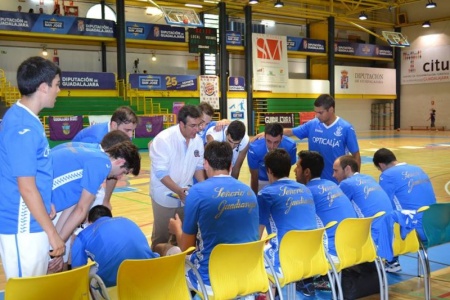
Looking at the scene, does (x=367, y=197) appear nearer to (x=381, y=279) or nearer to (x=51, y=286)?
(x=381, y=279)

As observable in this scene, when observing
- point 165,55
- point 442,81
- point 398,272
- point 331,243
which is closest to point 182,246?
point 331,243

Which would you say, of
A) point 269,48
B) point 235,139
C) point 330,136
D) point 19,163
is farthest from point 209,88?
point 19,163

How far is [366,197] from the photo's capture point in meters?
4.28

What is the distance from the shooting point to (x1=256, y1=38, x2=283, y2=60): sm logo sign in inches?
1074

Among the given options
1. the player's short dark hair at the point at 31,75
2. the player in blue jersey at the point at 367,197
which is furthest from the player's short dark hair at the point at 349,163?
the player's short dark hair at the point at 31,75

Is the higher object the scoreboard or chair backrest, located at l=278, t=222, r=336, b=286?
the scoreboard

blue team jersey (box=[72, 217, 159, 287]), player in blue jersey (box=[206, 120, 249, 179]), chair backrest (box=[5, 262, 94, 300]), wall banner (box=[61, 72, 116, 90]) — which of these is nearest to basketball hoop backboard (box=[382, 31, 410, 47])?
wall banner (box=[61, 72, 116, 90])

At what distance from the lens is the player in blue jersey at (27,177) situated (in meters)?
2.65

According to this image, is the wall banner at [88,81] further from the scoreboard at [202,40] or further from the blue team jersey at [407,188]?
the blue team jersey at [407,188]

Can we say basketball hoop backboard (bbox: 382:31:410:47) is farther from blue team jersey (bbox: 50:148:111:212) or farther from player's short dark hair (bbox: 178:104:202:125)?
blue team jersey (bbox: 50:148:111:212)

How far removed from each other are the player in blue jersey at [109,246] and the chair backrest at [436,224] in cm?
223

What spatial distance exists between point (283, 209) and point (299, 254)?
43 centimetres

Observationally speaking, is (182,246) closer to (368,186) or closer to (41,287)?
(41,287)

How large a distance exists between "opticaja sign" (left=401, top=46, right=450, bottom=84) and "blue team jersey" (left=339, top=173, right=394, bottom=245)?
30508 millimetres
